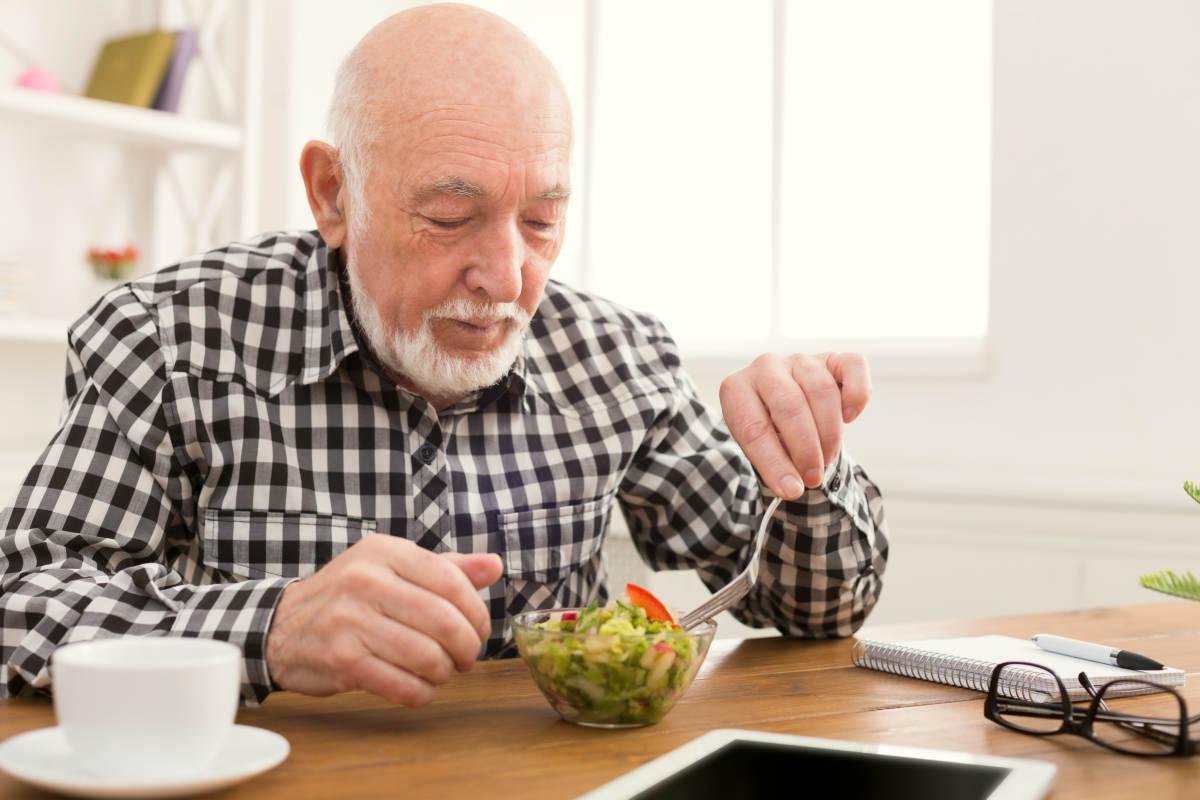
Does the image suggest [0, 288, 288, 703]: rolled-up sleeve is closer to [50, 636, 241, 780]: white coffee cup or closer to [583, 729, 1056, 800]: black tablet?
[50, 636, 241, 780]: white coffee cup

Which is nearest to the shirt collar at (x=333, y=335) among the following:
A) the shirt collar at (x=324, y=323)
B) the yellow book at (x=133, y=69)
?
the shirt collar at (x=324, y=323)

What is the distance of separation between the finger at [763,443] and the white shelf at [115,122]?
6.87ft

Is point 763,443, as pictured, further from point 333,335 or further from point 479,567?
point 333,335

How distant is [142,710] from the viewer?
0.69m

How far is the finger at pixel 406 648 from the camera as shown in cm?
91

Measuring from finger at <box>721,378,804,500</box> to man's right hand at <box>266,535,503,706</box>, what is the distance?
15.0 inches

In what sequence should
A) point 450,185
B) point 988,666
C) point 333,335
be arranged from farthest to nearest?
point 333,335 < point 450,185 < point 988,666

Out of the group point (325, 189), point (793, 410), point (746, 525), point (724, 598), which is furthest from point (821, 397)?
point (325, 189)

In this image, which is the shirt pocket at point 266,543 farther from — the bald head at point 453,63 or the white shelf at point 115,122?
the white shelf at point 115,122

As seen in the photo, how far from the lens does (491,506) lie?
1476 mm

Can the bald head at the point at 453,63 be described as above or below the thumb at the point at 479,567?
above

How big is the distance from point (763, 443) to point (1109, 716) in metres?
0.42

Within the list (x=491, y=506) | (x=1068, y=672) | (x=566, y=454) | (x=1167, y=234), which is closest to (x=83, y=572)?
(x=491, y=506)

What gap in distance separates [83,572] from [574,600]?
0.62 m
